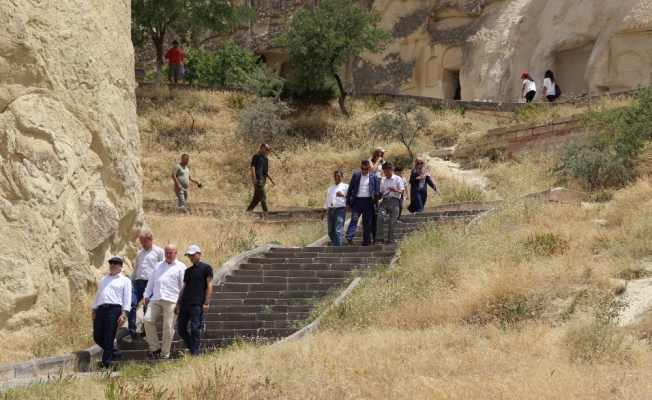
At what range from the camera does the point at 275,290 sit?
51.8 ft

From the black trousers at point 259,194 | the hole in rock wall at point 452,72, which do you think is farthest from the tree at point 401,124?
the hole in rock wall at point 452,72

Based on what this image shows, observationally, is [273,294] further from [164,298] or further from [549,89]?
[549,89]

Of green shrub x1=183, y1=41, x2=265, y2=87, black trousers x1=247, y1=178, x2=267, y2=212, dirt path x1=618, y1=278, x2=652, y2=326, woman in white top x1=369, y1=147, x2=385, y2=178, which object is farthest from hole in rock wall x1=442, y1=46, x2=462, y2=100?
dirt path x1=618, y1=278, x2=652, y2=326

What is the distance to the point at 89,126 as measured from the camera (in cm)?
1634

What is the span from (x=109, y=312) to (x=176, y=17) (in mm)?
21835

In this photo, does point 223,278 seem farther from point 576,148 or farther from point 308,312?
point 576,148

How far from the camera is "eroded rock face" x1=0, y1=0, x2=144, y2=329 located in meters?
14.7

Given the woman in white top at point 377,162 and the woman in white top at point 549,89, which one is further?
the woman in white top at point 549,89

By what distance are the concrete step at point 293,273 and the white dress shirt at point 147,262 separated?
2.46 m

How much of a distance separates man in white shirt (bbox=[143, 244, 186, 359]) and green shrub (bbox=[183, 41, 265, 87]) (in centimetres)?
2542

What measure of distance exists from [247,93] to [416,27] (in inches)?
301

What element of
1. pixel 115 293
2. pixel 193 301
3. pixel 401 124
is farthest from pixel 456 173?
pixel 115 293

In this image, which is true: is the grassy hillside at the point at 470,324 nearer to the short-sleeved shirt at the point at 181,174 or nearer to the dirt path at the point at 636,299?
the dirt path at the point at 636,299

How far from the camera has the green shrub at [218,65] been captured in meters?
38.9
